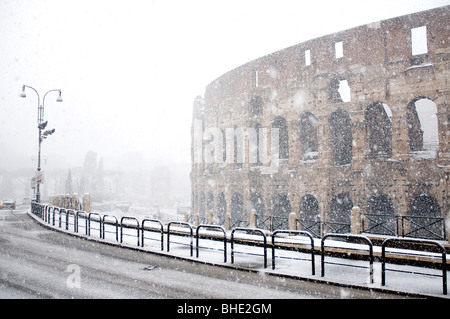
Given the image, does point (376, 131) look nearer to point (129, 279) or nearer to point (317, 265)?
point (317, 265)

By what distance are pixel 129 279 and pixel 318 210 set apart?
16455 millimetres

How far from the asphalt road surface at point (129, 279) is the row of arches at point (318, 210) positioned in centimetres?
727

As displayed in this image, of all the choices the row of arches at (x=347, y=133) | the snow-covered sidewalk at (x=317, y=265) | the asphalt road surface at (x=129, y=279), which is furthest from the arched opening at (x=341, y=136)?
the asphalt road surface at (x=129, y=279)

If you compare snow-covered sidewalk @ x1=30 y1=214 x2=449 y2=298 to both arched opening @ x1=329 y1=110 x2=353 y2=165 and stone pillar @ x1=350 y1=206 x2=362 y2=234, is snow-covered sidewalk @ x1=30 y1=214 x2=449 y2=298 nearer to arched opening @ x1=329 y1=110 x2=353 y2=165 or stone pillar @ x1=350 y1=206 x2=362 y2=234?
stone pillar @ x1=350 y1=206 x2=362 y2=234

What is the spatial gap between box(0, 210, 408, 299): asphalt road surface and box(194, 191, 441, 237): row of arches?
23.9ft

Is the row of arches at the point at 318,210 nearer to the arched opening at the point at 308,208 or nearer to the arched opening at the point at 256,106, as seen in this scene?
the arched opening at the point at 308,208

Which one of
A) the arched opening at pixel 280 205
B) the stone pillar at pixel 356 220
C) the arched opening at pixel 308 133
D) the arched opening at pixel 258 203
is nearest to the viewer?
the stone pillar at pixel 356 220

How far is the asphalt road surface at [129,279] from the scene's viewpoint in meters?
6.25

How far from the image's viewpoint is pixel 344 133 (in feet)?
70.8

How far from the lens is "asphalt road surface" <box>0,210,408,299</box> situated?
6254 millimetres

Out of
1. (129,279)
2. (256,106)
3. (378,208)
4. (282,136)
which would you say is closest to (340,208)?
(378,208)
